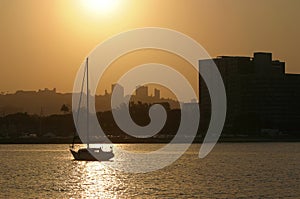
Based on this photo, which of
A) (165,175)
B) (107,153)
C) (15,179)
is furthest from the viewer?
(107,153)

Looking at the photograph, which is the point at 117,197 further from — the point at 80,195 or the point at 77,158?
the point at 77,158

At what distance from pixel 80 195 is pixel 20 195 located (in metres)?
4.34

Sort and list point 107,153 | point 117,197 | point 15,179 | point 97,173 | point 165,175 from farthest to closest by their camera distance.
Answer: point 107,153, point 97,173, point 165,175, point 15,179, point 117,197

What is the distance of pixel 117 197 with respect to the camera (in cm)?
5228

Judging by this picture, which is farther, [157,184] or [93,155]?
[93,155]

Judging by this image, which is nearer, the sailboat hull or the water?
the water

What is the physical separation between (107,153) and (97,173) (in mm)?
20510

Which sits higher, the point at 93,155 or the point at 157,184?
the point at 93,155

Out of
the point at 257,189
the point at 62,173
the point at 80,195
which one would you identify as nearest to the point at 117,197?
the point at 80,195

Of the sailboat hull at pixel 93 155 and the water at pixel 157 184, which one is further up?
the sailboat hull at pixel 93 155

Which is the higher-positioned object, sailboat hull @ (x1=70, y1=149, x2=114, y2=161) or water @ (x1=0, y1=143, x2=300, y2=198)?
sailboat hull @ (x1=70, y1=149, x2=114, y2=161)

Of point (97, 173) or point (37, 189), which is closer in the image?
point (37, 189)

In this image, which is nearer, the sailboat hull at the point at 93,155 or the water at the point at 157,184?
the water at the point at 157,184

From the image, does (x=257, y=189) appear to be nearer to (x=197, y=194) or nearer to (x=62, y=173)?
(x=197, y=194)
